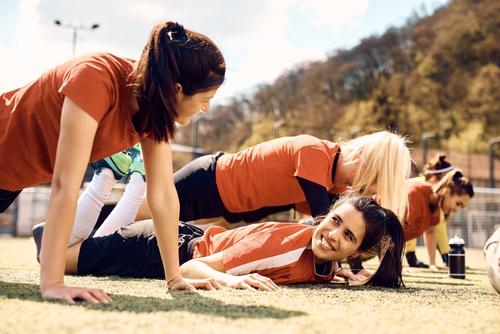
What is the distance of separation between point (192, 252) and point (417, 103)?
49008mm

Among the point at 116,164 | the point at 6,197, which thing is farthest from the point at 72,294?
the point at 116,164

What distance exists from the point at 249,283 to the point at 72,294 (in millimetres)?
933

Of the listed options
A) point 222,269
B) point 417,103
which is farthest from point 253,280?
point 417,103

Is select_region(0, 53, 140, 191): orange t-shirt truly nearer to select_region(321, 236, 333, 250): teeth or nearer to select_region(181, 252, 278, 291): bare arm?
select_region(181, 252, 278, 291): bare arm

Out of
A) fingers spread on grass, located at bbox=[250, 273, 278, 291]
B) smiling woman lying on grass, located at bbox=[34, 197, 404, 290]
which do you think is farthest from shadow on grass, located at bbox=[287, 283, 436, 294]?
fingers spread on grass, located at bbox=[250, 273, 278, 291]

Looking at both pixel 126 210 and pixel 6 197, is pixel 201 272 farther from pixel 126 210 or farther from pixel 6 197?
pixel 126 210

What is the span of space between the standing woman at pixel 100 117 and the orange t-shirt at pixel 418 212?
3.34 m

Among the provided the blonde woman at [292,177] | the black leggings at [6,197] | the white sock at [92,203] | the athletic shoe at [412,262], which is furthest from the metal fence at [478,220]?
the black leggings at [6,197]

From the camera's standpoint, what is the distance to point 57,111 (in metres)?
2.33

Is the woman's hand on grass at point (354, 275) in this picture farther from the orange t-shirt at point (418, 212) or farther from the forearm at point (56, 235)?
the forearm at point (56, 235)

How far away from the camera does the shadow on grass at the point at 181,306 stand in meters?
1.90

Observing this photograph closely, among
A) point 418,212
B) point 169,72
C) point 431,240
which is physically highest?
point 169,72

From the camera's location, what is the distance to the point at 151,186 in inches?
104

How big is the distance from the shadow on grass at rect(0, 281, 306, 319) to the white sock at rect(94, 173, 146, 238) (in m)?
1.43
